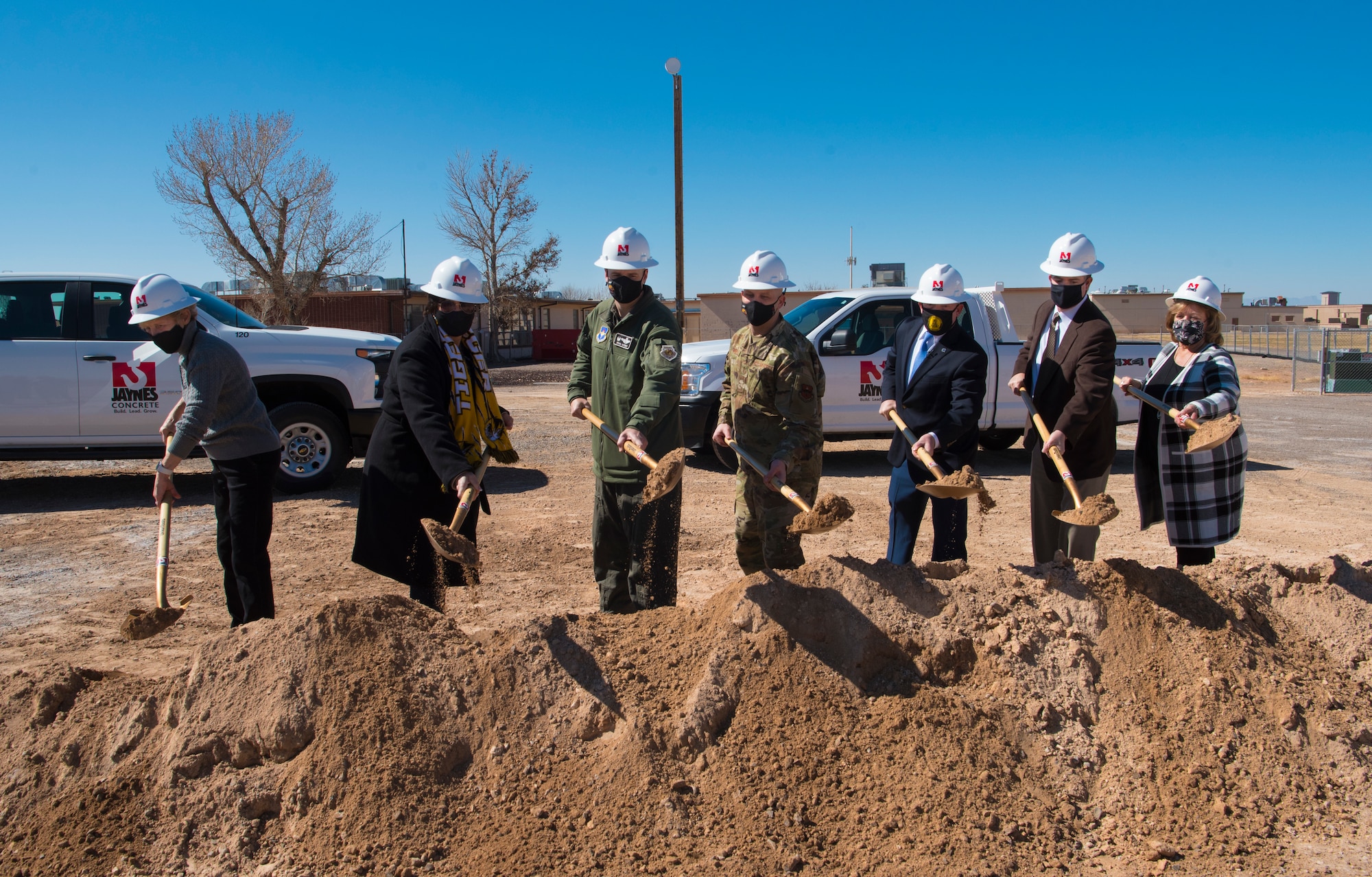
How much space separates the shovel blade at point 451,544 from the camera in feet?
10.2

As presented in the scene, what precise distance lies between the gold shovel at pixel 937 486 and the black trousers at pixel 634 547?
1073 mm

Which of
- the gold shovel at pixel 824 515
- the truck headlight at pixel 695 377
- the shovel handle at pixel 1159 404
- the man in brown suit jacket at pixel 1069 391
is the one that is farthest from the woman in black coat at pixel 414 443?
the truck headlight at pixel 695 377

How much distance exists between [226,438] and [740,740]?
2.51m

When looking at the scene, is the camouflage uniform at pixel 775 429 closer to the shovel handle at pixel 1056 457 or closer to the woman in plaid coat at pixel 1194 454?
the shovel handle at pixel 1056 457

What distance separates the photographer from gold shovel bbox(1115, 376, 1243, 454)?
140 inches

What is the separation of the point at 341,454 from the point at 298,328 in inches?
56.0

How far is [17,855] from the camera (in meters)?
2.65

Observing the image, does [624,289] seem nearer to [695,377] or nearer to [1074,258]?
[1074,258]

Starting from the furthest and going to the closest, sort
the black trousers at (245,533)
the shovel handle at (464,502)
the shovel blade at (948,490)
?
the black trousers at (245,533)
the shovel blade at (948,490)
the shovel handle at (464,502)

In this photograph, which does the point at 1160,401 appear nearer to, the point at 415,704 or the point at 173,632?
the point at 415,704

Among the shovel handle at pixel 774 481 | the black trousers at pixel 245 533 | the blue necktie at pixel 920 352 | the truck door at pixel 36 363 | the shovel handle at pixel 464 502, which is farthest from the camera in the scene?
the truck door at pixel 36 363

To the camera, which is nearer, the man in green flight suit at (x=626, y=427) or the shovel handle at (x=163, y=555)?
the shovel handle at (x=163, y=555)

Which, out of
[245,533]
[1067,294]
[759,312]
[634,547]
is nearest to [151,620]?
[245,533]

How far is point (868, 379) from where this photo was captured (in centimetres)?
920
